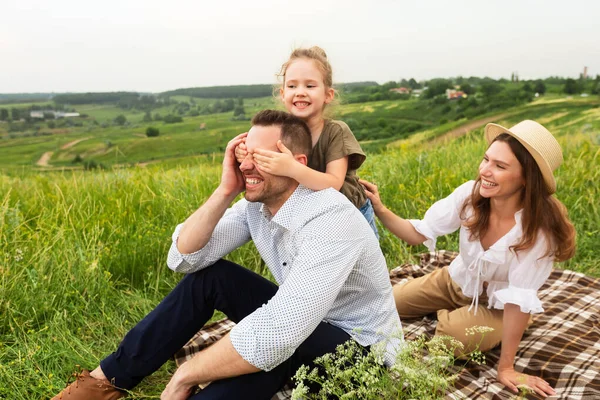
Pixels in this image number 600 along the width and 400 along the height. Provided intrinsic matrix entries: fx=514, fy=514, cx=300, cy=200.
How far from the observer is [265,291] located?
237cm

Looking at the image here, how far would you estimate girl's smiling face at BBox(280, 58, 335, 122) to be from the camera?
294 cm

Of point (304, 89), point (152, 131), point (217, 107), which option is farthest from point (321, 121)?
point (152, 131)

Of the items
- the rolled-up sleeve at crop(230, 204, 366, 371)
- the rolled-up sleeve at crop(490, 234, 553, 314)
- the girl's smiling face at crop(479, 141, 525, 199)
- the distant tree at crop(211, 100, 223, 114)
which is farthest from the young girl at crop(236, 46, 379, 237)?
the distant tree at crop(211, 100, 223, 114)

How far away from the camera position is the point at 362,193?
3078mm

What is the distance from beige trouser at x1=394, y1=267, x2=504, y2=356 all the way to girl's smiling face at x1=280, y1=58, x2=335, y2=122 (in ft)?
4.10

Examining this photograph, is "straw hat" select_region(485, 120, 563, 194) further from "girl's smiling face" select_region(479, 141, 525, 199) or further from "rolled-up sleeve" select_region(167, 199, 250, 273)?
"rolled-up sleeve" select_region(167, 199, 250, 273)

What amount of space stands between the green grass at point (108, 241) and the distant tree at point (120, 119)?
19120 millimetres

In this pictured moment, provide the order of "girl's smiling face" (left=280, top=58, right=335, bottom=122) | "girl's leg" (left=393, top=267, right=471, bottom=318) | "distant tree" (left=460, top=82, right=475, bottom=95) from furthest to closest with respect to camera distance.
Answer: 1. "distant tree" (left=460, top=82, right=475, bottom=95)
2. "girl's leg" (left=393, top=267, right=471, bottom=318)
3. "girl's smiling face" (left=280, top=58, right=335, bottom=122)

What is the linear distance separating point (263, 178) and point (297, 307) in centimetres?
62

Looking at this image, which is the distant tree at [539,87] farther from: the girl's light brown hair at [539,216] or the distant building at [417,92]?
the girl's light brown hair at [539,216]

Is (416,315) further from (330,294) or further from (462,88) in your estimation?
(462,88)

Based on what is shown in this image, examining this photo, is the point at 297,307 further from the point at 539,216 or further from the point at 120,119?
the point at 120,119

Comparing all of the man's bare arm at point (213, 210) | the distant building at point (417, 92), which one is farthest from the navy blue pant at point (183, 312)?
the distant building at point (417, 92)

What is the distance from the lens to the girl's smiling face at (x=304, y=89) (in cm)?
294
